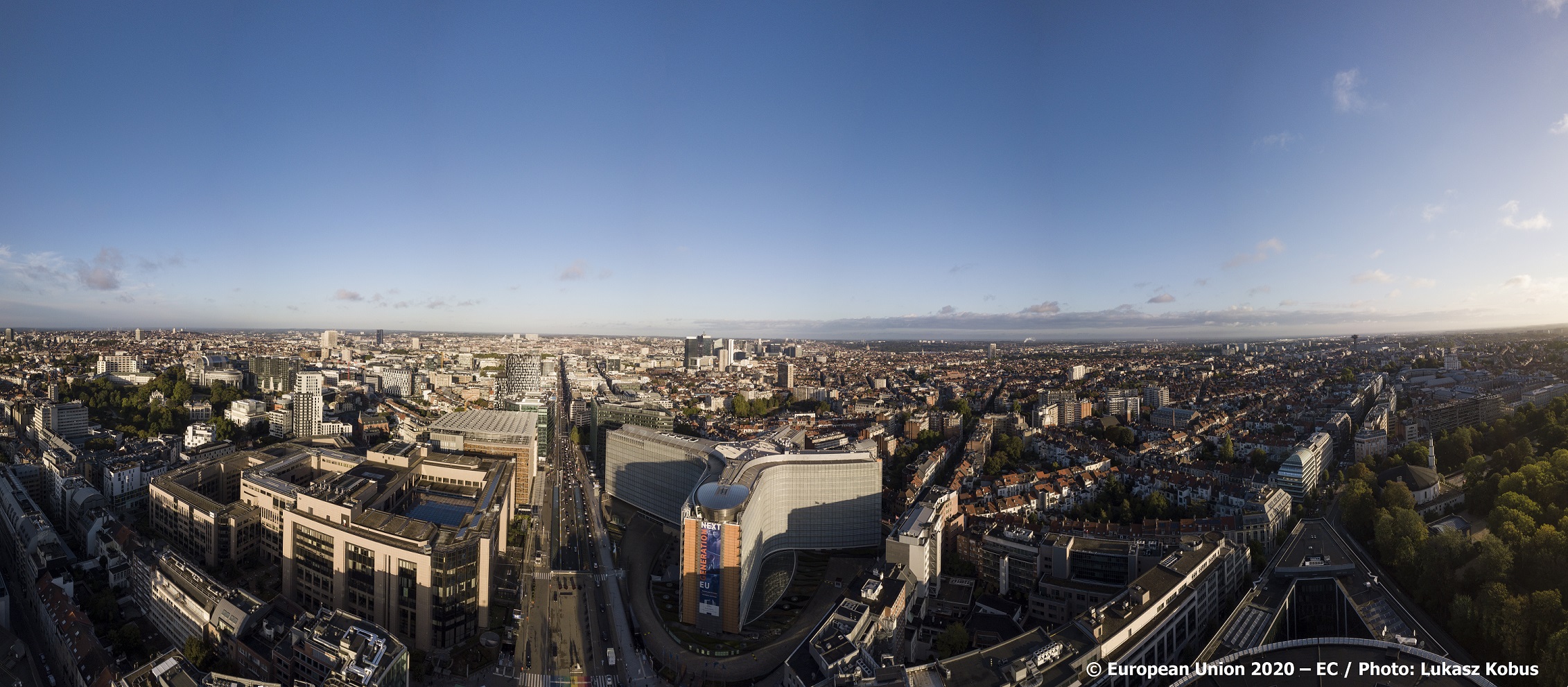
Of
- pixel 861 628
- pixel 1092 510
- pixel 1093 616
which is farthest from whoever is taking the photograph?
pixel 1092 510

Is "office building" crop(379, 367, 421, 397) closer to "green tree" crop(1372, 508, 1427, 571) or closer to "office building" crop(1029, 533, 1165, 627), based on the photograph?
"office building" crop(1029, 533, 1165, 627)

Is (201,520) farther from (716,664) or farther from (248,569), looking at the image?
(716,664)

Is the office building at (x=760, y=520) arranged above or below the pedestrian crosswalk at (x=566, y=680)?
above

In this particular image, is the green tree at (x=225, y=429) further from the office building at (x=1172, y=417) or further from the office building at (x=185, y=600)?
the office building at (x=1172, y=417)

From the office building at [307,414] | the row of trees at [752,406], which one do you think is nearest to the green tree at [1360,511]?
the row of trees at [752,406]

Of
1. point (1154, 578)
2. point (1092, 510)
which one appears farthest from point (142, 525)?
point (1092, 510)

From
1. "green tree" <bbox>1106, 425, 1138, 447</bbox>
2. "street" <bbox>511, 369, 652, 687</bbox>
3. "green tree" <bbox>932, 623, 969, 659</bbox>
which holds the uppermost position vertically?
"green tree" <bbox>1106, 425, 1138, 447</bbox>

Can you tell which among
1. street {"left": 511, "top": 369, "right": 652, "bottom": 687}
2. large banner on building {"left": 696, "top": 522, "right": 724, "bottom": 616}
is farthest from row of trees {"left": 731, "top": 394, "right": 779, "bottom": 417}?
large banner on building {"left": 696, "top": 522, "right": 724, "bottom": 616}
